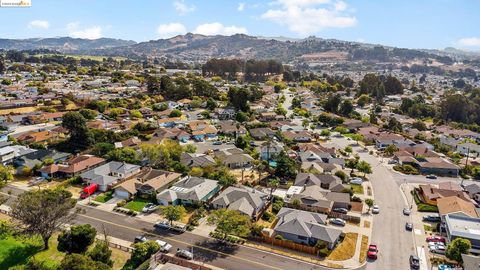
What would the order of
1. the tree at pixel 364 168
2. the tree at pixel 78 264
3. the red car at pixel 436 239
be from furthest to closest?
the tree at pixel 364 168 < the red car at pixel 436 239 < the tree at pixel 78 264

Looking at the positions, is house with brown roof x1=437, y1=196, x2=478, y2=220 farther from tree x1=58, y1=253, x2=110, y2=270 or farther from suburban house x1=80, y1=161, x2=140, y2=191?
suburban house x1=80, y1=161, x2=140, y2=191

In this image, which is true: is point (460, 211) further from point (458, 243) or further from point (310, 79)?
point (310, 79)

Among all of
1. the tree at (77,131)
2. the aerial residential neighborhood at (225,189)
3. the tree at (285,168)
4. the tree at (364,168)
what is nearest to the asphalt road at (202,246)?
the aerial residential neighborhood at (225,189)

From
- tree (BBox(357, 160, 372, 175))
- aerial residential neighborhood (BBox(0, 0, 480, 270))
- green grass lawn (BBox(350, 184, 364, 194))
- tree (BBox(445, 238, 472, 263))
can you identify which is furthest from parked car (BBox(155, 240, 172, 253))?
tree (BBox(357, 160, 372, 175))

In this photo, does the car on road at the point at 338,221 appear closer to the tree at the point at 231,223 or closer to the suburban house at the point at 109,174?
the tree at the point at 231,223

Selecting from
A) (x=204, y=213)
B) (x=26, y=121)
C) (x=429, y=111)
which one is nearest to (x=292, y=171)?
(x=204, y=213)

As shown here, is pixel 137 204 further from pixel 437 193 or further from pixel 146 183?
pixel 437 193

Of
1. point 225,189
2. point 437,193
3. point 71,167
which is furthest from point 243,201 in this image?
point 71,167
